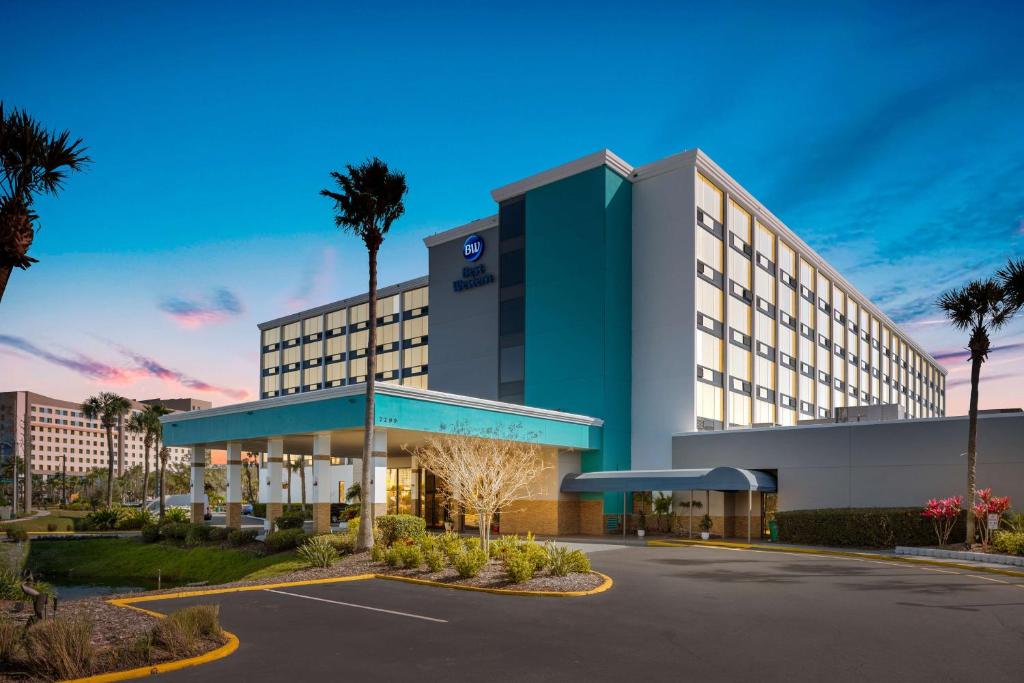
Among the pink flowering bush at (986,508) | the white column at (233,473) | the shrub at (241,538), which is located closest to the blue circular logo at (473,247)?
the white column at (233,473)

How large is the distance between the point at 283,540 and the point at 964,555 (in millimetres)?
25104

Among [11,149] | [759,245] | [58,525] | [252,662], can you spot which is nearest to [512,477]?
[252,662]

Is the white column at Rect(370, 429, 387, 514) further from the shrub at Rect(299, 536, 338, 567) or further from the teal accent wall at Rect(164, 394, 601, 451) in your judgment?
the shrub at Rect(299, 536, 338, 567)

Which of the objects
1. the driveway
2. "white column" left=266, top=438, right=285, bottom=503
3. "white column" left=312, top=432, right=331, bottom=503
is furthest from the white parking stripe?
"white column" left=266, top=438, right=285, bottom=503

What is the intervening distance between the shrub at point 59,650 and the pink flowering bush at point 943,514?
28.8 m

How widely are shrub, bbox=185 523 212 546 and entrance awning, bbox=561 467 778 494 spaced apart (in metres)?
17.6

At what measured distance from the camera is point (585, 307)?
4450 centimetres

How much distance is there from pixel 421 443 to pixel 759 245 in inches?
1038

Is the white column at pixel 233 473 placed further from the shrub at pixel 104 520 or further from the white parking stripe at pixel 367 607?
the white parking stripe at pixel 367 607

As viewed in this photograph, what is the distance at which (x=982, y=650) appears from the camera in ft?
42.3

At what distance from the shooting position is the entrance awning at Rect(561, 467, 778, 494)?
115 feet

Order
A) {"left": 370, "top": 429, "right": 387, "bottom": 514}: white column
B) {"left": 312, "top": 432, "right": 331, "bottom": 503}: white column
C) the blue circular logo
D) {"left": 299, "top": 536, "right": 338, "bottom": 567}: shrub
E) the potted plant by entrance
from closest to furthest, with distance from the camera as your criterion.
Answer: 1. {"left": 299, "top": 536, "right": 338, "bottom": 567}: shrub
2. {"left": 370, "top": 429, "right": 387, "bottom": 514}: white column
3. {"left": 312, "top": 432, "right": 331, "bottom": 503}: white column
4. the potted plant by entrance
5. the blue circular logo

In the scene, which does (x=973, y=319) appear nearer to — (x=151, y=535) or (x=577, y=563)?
(x=577, y=563)

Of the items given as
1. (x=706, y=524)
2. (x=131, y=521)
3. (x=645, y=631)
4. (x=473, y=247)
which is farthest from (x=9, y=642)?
(x=131, y=521)
